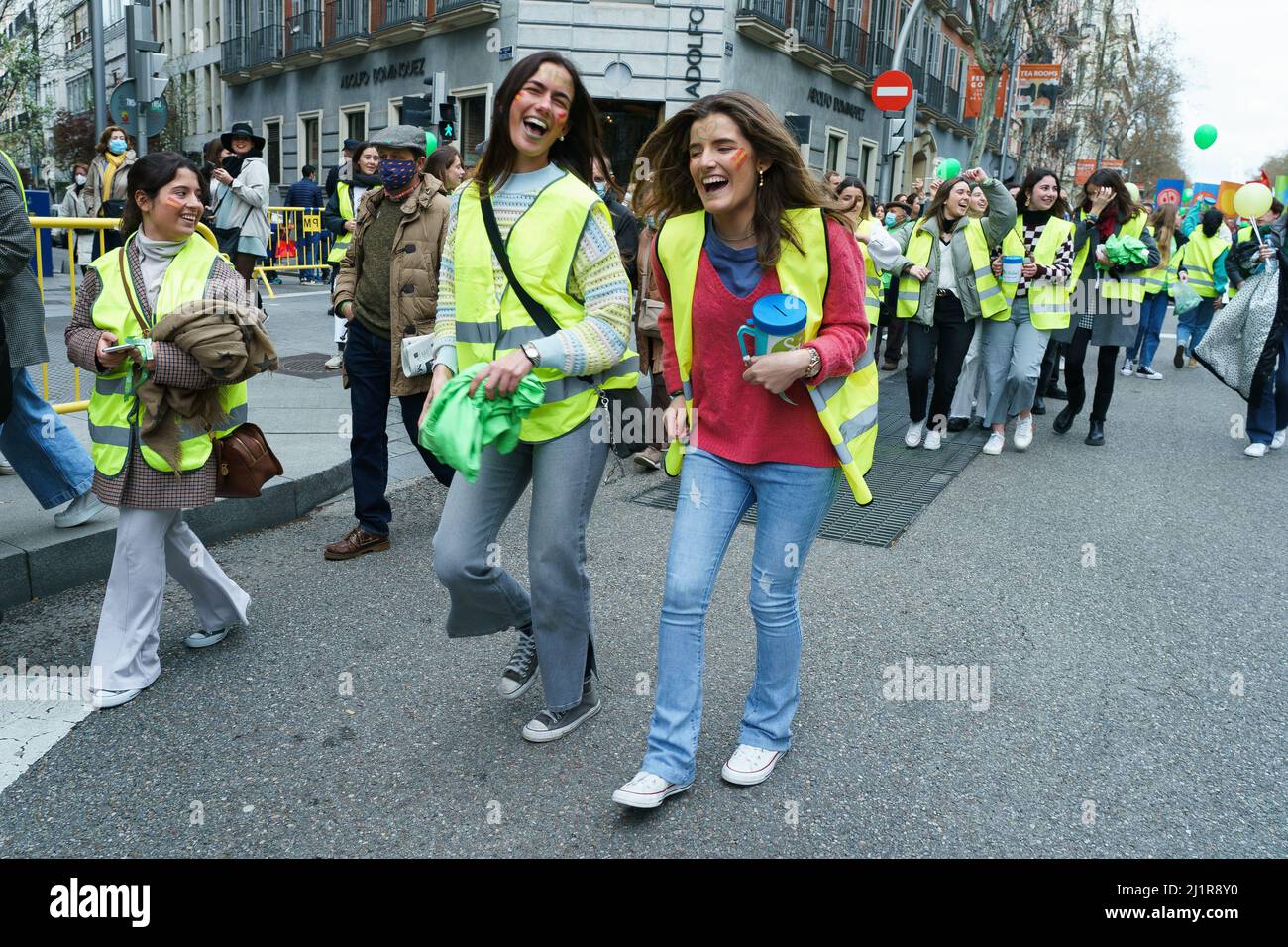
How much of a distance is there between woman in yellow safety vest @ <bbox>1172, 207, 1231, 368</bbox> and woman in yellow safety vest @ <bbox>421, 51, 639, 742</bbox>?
1193 centimetres

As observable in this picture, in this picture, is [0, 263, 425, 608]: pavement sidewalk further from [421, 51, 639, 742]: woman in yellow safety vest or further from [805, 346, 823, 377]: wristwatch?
[805, 346, 823, 377]: wristwatch

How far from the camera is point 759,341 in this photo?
273 cm

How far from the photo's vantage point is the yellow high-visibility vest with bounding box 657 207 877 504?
9.32 feet

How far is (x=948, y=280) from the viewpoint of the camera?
25.4 ft

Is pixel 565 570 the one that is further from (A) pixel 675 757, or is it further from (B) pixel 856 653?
(B) pixel 856 653

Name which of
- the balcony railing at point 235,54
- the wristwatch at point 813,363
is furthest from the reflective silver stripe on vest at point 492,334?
the balcony railing at point 235,54

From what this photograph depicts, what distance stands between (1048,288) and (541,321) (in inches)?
238

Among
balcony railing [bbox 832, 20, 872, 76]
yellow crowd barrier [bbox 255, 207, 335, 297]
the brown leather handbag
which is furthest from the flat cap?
balcony railing [bbox 832, 20, 872, 76]

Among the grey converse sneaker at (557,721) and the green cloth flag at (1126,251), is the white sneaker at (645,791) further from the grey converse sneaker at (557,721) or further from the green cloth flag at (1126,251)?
the green cloth flag at (1126,251)

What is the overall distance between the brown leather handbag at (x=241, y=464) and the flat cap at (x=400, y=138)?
173 centimetres

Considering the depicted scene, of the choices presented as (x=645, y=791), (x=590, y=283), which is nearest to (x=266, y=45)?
(x=590, y=283)

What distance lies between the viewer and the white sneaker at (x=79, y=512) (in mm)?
4673

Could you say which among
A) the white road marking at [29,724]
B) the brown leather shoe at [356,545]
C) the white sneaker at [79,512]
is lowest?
the white road marking at [29,724]

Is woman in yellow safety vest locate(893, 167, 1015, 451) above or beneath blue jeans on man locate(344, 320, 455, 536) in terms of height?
above
